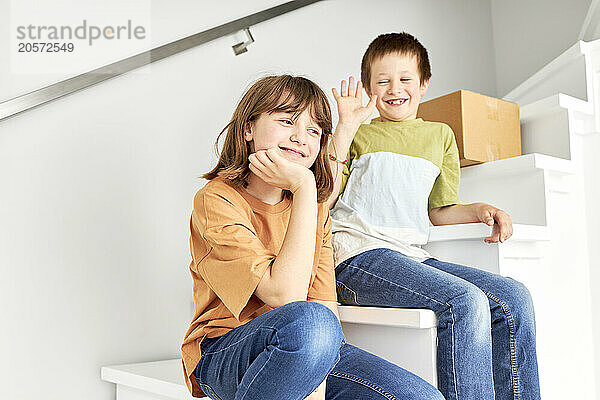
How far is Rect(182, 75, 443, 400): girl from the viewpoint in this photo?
2.88ft

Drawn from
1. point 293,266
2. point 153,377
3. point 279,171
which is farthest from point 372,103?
point 153,377

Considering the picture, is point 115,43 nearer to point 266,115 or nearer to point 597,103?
point 266,115

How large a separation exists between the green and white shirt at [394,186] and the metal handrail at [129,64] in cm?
58

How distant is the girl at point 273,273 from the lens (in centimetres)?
88

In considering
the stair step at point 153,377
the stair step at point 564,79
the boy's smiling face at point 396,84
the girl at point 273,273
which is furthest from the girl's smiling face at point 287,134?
the stair step at point 564,79

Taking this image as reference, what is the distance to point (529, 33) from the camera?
2520 mm

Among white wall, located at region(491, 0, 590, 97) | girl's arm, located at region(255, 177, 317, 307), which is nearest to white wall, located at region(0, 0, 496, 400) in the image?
girl's arm, located at region(255, 177, 317, 307)

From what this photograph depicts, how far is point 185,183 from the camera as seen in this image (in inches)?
66.6

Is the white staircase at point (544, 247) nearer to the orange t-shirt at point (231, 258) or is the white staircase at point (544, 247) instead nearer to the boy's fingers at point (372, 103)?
the orange t-shirt at point (231, 258)

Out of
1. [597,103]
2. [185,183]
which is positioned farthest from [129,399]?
[597,103]

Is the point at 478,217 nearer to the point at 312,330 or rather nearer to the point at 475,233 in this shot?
the point at 475,233

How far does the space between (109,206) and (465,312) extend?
91 centimetres

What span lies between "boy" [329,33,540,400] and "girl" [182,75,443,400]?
96 millimetres

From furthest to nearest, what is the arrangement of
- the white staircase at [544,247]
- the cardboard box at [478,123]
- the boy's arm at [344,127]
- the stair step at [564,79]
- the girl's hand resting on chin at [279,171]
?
the stair step at [564,79] → the cardboard box at [478,123] → the boy's arm at [344,127] → the white staircase at [544,247] → the girl's hand resting on chin at [279,171]
